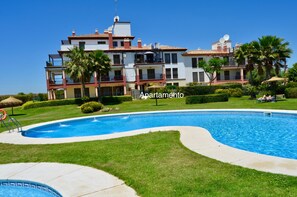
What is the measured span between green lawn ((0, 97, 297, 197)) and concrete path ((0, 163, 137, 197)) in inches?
11.8

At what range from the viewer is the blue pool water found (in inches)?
367

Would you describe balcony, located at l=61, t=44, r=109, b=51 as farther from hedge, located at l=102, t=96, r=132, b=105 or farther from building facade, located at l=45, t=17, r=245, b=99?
hedge, located at l=102, t=96, r=132, b=105

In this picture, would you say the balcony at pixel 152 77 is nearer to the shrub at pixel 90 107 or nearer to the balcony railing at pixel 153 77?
the balcony railing at pixel 153 77

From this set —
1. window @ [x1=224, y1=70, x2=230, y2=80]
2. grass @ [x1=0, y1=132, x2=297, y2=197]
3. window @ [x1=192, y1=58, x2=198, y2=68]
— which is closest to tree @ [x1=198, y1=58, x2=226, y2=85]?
window @ [x1=192, y1=58, x2=198, y2=68]

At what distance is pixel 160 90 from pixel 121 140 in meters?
26.6

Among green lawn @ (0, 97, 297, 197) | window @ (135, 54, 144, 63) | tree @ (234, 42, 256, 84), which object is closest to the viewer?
green lawn @ (0, 97, 297, 197)

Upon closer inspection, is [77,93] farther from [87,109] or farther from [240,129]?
[240,129]

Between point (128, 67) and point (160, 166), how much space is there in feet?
125

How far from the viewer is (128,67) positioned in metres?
43.5

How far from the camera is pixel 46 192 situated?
5.45 m

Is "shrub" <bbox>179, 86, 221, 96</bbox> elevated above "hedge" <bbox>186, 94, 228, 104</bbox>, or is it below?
above

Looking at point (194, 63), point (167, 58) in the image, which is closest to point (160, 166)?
point (167, 58)

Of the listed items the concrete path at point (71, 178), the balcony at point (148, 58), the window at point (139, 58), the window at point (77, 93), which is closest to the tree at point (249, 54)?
the balcony at point (148, 58)

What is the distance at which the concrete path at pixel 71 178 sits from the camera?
15.9ft
